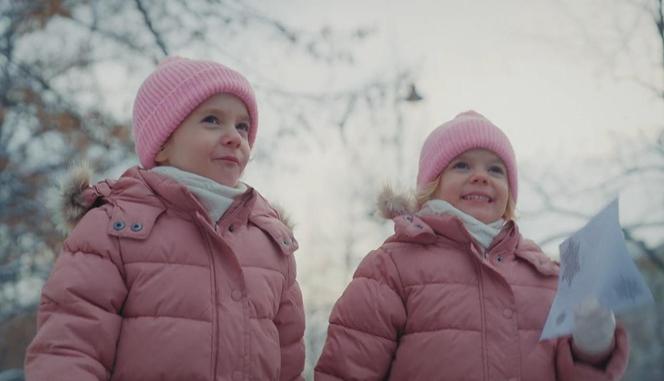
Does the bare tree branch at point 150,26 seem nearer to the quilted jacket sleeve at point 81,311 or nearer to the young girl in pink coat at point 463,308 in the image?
the young girl in pink coat at point 463,308

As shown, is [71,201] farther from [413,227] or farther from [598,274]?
[598,274]

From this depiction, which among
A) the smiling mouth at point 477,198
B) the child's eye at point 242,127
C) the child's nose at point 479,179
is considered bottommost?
the smiling mouth at point 477,198

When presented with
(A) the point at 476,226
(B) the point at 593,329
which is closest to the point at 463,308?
(A) the point at 476,226

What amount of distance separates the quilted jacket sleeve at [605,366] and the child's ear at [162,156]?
1535 millimetres

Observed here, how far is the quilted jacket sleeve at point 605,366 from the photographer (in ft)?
8.55

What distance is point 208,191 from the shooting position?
8.05 feet

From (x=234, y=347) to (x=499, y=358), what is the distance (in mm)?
939

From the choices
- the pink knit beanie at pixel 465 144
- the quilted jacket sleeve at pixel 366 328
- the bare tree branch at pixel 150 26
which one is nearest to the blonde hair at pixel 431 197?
the pink knit beanie at pixel 465 144

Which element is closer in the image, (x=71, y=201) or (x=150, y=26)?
(x=71, y=201)

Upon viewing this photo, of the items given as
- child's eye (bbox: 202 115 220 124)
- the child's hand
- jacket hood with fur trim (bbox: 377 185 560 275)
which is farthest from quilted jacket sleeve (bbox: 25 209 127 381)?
the child's hand

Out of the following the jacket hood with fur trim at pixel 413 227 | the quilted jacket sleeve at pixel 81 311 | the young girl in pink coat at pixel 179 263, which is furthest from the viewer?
the jacket hood with fur trim at pixel 413 227

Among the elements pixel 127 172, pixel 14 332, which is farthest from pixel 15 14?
pixel 14 332

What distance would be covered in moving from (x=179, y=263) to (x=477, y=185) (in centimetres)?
124

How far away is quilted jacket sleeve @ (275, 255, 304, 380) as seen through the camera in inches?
101
